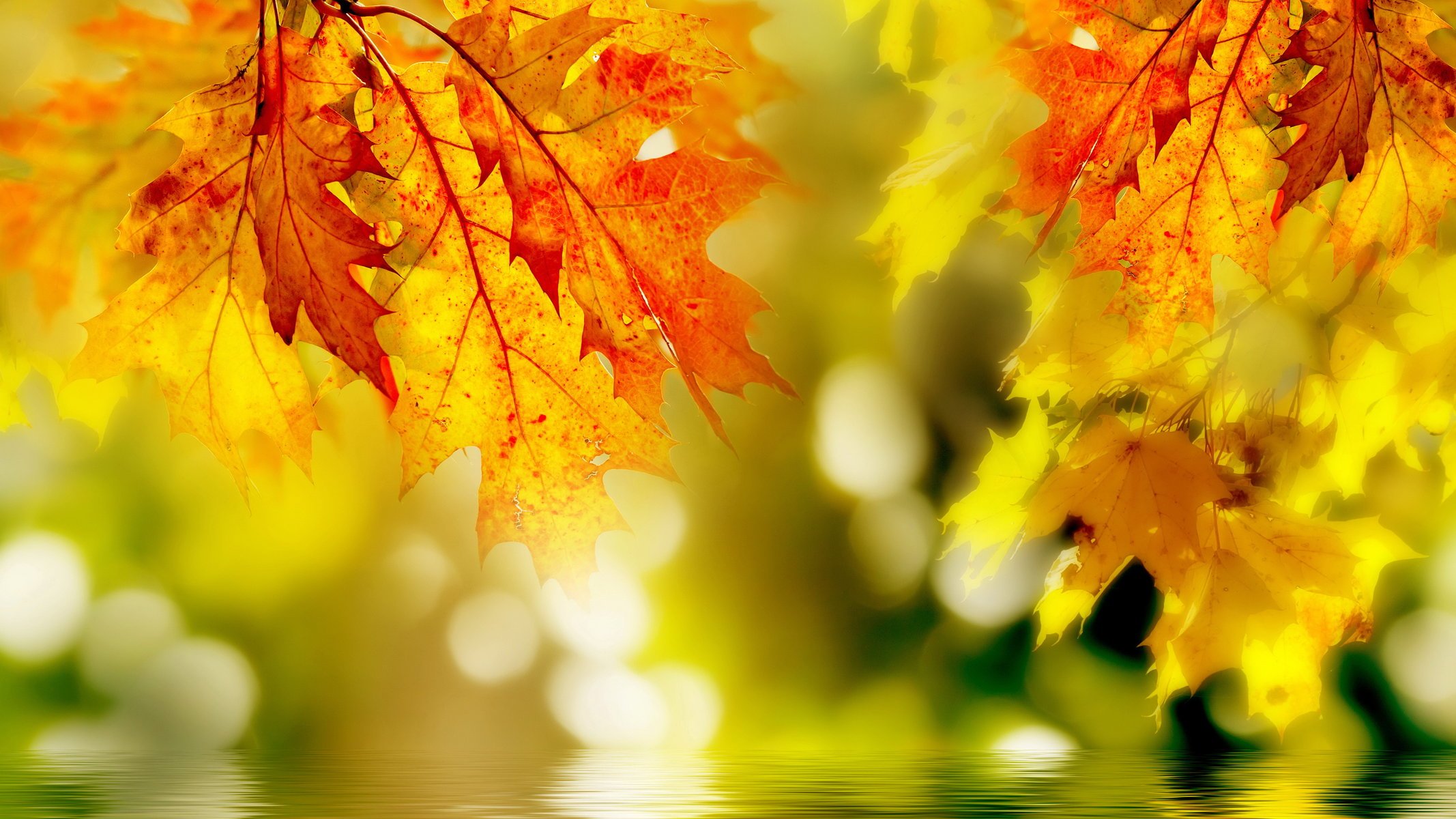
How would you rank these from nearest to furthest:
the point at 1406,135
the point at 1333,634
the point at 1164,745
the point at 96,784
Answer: the point at 1406,135, the point at 96,784, the point at 1333,634, the point at 1164,745

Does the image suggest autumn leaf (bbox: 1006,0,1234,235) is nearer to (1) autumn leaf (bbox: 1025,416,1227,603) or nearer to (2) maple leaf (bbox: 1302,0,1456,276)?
(2) maple leaf (bbox: 1302,0,1456,276)

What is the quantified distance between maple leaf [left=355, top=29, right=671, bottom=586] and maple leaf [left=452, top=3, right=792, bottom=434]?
7 cm

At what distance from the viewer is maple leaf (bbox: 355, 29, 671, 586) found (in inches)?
29.6

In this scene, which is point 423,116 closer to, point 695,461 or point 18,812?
point 18,812

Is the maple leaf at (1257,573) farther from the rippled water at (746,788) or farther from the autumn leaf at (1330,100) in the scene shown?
the autumn leaf at (1330,100)

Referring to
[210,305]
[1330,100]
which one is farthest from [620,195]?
[1330,100]

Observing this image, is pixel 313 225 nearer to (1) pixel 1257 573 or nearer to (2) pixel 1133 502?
(2) pixel 1133 502

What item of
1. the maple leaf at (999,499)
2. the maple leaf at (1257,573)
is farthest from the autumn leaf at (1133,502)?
the maple leaf at (999,499)

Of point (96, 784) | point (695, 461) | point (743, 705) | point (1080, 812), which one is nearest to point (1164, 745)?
point (743, 705)

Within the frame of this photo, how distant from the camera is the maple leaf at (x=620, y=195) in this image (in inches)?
26.3

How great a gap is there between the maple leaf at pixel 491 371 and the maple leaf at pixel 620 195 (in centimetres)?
7

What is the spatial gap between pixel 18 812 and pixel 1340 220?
136 cm

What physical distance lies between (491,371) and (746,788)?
0.64m

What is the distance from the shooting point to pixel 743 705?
2.66 meters
